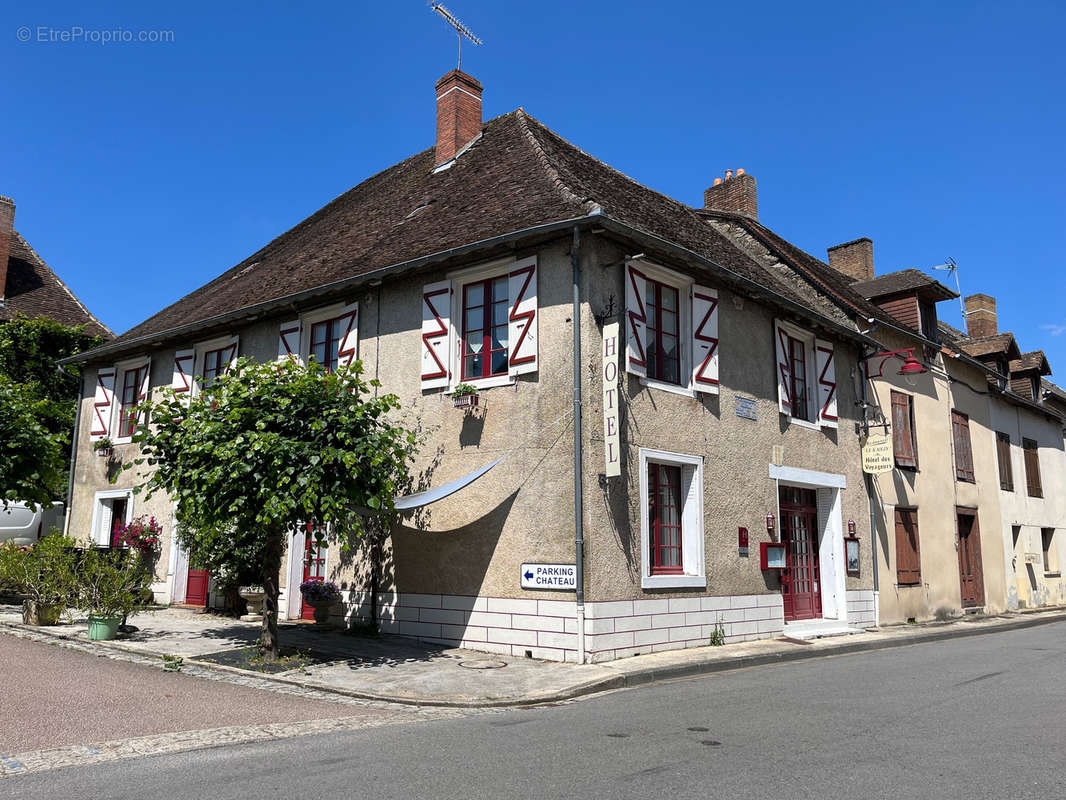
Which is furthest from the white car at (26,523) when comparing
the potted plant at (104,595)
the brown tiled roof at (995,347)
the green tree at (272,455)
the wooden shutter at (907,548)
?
the brown tiled roof at (995,347)

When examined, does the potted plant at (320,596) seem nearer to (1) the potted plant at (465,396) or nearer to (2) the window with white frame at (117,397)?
(1) the potted plant at (465,396)

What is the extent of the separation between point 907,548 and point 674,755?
43.9ft

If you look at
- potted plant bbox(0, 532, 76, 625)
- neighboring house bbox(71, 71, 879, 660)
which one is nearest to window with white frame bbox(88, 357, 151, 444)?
neighboring house bbox(71, 71, 879, 660)

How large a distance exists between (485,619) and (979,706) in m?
5.77

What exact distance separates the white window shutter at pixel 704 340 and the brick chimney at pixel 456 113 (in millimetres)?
6216

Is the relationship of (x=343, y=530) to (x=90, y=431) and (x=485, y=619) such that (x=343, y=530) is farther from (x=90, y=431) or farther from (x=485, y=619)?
(x=90, y=431)

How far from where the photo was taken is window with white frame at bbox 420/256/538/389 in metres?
11.3

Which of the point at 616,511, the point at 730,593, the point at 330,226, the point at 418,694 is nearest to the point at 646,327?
the point at 616,511

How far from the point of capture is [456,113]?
16156 mm

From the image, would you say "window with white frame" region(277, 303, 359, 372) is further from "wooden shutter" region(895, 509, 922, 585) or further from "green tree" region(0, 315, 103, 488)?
"wooden shutter" region(895, 509, 922, 585)

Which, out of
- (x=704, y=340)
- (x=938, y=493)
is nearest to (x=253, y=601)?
(x=704, y=340)

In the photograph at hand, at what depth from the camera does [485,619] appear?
1102 centimetres

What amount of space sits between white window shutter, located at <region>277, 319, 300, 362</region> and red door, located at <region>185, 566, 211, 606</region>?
464cm

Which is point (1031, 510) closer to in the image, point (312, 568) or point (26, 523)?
point (312, 568)
